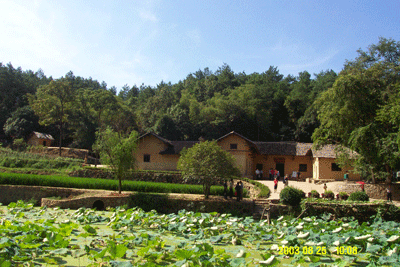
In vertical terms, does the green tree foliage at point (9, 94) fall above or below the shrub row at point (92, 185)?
above

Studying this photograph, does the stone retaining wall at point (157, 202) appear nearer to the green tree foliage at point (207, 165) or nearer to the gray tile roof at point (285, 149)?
the green tree foliage at point (207, 165)

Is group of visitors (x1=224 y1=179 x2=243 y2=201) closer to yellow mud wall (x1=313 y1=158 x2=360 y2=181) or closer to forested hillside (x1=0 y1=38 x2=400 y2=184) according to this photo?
forested hillside (x1=0 y1=38 x2=400 y2=184)

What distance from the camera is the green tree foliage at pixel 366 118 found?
811 inches

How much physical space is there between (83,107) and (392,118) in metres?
38.0

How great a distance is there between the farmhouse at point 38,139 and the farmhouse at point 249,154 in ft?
64.4

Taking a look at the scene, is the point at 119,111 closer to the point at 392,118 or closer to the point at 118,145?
the point at 118,145

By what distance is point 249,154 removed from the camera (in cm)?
3272

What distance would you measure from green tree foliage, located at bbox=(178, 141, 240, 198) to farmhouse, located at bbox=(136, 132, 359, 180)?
1307 cm

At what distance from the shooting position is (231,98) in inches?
1775

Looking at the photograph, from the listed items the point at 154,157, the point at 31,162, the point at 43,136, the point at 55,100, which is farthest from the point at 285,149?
the point at 43,136

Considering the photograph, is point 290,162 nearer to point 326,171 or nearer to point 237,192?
point 326,171

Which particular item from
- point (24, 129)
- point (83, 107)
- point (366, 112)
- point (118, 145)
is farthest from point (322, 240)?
point (24, 129)
